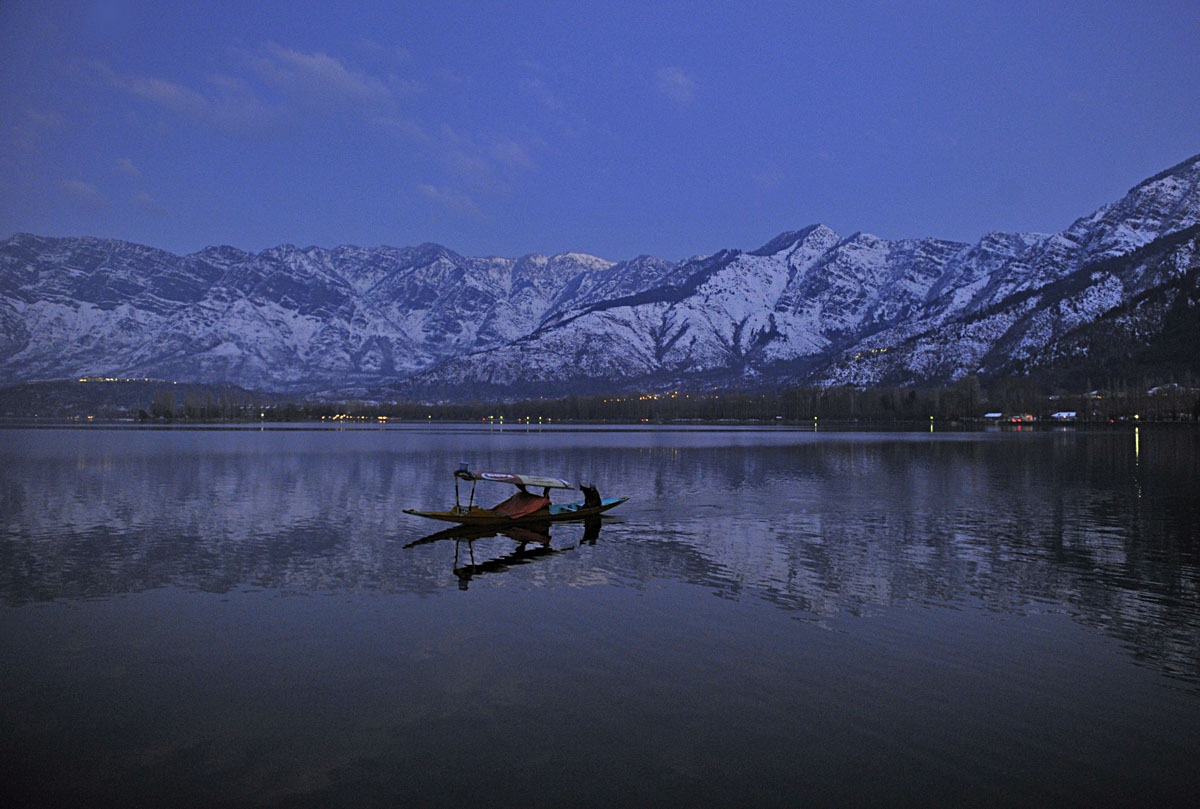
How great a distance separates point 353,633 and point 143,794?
10.5 meters

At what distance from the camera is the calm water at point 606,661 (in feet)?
53.6

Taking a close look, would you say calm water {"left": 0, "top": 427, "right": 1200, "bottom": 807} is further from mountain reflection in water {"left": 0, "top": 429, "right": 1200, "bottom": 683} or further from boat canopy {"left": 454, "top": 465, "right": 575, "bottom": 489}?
boat canopy {"left": 454, "top": 465, "right": 575, "bottom": 489}

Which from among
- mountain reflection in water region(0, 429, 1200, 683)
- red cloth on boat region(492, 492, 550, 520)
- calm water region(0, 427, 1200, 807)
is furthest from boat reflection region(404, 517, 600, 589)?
red cloth on boat region(492, 492, 550, 520)

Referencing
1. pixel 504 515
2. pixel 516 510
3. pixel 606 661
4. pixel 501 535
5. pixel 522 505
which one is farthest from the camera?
pixel 522 505

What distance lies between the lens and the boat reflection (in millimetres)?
37500

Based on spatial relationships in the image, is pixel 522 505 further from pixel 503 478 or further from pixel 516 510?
pixel 503 478

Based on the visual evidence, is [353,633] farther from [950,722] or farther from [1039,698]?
[1039,698]

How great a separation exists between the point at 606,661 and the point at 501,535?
962 inches

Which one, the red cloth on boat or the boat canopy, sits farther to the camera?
the red cloth on boat

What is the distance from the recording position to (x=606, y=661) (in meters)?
23.3

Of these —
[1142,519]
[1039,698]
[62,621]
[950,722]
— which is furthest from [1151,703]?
[1142,519]

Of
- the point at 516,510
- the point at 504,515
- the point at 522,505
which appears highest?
the point at 522,505

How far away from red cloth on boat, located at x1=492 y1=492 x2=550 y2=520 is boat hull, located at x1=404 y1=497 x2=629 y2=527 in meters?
0.26

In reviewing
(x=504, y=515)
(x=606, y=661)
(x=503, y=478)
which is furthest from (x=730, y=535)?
(x=606, y=661)
